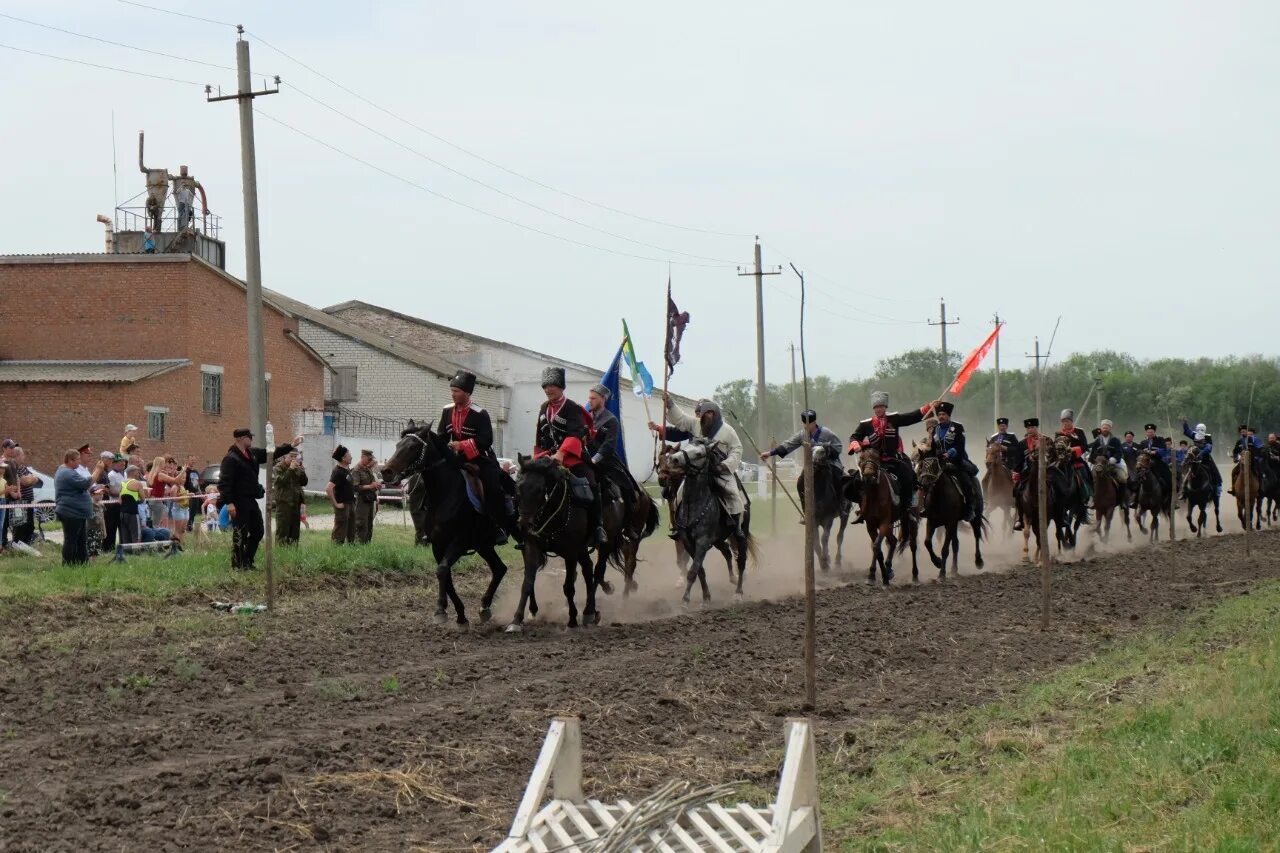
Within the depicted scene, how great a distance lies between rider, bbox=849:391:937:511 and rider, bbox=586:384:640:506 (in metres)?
4.41

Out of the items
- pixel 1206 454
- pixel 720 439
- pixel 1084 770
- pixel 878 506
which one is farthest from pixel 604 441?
pixel 1206 454

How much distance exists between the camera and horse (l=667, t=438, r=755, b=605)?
1772cm

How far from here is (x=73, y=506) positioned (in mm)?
19000

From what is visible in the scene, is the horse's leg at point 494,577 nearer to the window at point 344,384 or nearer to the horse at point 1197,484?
the horse at point 1197,484

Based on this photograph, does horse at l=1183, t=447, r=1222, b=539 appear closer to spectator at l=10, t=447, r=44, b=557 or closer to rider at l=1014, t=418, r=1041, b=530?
rider at l=1014, t=418, r=1041, b=530

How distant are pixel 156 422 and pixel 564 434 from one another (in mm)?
29480

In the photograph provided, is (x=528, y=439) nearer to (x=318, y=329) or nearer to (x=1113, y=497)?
(x=318, y=329)

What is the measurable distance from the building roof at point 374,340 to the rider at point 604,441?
1623 inches

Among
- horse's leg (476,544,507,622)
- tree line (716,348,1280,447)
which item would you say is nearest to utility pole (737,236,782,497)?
tree line (716,348,1280,447)

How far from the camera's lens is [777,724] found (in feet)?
31.9

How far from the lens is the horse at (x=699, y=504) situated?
58.1 feet

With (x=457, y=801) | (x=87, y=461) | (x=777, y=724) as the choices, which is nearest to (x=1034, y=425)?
(x=777, y=724)

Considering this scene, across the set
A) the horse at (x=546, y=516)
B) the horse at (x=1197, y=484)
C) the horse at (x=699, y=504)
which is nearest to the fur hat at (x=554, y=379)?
the horse at (x=546, y=516)

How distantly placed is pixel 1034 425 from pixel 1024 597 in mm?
7368
